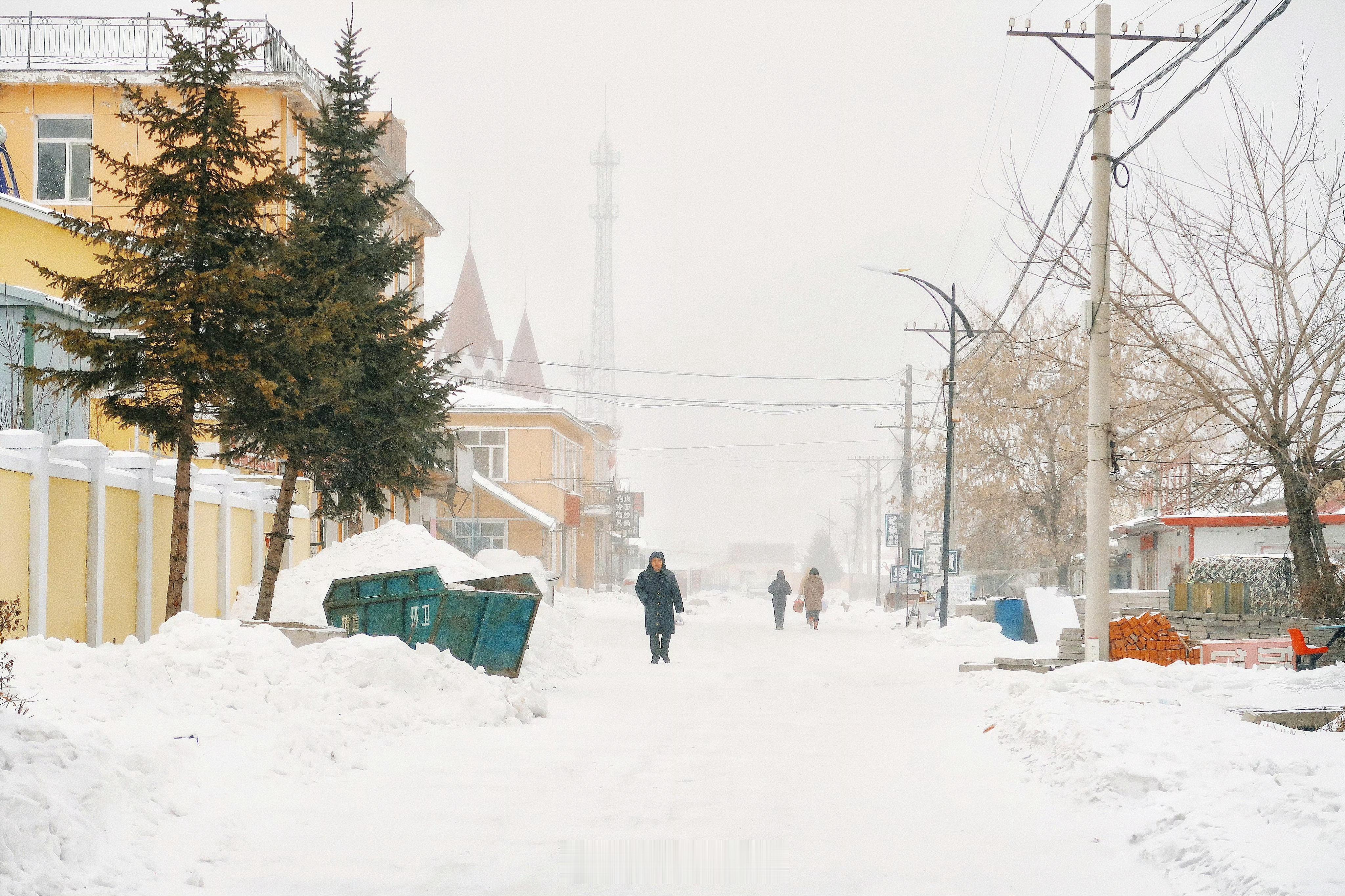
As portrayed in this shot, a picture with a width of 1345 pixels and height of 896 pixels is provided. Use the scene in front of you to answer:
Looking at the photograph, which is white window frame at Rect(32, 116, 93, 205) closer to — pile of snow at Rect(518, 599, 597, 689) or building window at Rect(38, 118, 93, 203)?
building window at Rect(38, 118, 93, 203)

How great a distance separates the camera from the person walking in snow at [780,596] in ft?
129

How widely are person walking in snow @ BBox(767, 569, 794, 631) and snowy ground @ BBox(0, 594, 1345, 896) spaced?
23824mm

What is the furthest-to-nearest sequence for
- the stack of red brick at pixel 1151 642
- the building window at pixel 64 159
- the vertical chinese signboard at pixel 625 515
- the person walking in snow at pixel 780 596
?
the vertical chinese signboard at pixel 625 515
the person walking in snow at pixel 780 596
the building window at pixel 64 159
the stack of red brick at pixel 1151 642

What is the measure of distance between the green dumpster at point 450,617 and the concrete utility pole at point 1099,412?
298 inches

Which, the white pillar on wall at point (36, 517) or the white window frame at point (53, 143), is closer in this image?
the white pillar on wall at point (36, 517)

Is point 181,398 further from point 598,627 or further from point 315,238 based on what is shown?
point 598,627

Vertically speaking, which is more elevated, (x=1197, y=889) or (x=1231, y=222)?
(x=1231, y=222)

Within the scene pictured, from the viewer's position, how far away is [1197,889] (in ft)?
21.2

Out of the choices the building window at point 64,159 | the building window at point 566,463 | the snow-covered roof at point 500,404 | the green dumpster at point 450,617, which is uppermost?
the building window at point 64,159

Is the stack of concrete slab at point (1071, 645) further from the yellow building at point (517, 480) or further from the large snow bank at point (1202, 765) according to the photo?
the yellow building at point (517, 480)

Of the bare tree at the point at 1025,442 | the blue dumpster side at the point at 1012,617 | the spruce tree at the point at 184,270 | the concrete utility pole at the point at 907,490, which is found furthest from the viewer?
the concrete utility pole at the point at 907,490

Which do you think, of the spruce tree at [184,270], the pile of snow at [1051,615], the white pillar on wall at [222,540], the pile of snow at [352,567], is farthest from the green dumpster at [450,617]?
the pile of snow at [1051,615]

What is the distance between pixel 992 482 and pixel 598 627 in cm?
1598

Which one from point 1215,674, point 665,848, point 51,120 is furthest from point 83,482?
point 51,120
